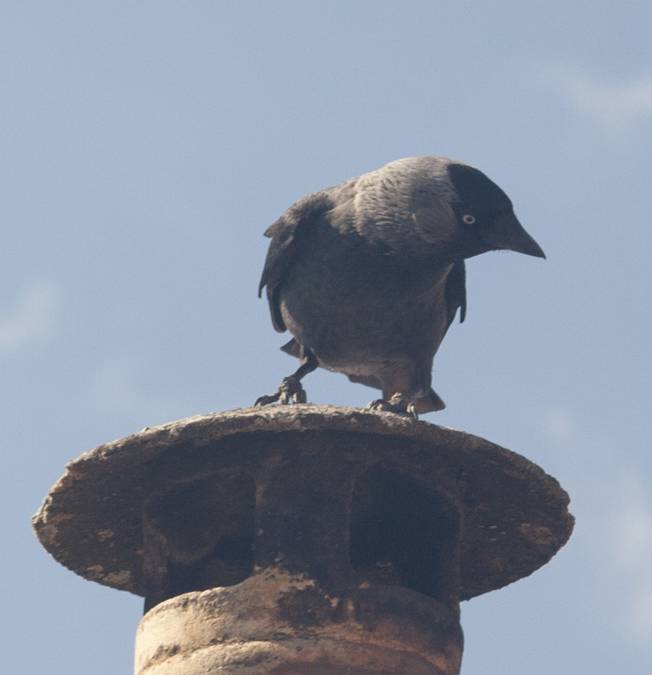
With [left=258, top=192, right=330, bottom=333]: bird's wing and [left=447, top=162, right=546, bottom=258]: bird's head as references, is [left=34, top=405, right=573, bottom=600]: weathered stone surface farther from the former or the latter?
[left=258, top=192, right=330, bottom=333]: bird's wing

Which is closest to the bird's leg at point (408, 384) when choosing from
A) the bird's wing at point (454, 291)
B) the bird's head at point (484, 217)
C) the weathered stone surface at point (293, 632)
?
the bird's wing at point (454, 291)

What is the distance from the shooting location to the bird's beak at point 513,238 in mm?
10023

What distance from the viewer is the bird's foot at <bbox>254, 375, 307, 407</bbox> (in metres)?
9.87

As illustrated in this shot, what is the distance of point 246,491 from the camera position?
8.70 meters

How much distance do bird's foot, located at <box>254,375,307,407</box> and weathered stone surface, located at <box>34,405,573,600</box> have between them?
3.62 ft

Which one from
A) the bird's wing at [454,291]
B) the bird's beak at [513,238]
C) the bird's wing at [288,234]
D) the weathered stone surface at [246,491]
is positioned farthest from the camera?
the bird's wing at [454,291]

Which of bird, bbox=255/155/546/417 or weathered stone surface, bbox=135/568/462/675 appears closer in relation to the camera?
weathered stone surface, bbox=135/568/462/675

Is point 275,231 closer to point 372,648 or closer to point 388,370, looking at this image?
→ point 388,370

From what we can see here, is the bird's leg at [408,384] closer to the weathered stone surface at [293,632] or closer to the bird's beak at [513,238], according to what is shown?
the bird's beak at [513,238]

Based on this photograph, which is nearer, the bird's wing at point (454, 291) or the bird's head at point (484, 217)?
the bird's head at point (484, 217)

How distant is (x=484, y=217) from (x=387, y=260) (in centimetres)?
61

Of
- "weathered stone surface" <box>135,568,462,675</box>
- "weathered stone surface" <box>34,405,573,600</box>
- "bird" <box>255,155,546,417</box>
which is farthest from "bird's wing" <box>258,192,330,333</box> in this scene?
"weathered stone surface" <box>135,568,462,675</box>

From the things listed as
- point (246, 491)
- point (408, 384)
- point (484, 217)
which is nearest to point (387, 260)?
point (484, 217)

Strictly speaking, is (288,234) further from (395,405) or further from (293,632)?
(293,632)
